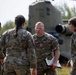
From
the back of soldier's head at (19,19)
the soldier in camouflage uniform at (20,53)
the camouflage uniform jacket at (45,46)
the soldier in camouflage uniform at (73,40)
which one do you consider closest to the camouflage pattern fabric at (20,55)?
the soldier in camouflage uniform at (20,53)

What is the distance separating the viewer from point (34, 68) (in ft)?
22.4

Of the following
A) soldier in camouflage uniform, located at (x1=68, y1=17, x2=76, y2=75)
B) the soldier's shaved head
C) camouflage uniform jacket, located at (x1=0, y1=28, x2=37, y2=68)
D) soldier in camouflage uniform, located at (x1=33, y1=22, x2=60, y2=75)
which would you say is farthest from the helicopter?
camouflage uniform jacket, located at (x1=0, y1=28, x2=37, y2=68)

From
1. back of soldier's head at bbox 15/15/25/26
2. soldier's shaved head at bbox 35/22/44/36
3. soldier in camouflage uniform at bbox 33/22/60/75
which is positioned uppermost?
back of soldier's head at bbox 15/15/25/26

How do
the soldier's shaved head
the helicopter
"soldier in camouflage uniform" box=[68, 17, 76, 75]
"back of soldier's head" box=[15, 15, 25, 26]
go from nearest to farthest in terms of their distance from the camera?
"back of soldier's head" box=[15, 15, 25, 26]
"soldier in camouflage uniform" box=[68, 17, 76, 75]
the soldier's shaved head
the helicopter

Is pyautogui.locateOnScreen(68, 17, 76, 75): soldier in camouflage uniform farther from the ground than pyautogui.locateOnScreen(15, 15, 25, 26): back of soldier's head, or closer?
closer

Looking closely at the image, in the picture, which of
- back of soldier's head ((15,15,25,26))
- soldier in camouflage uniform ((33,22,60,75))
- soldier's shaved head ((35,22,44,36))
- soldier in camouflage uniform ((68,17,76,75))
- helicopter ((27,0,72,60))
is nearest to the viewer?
back of soldier's head ((15,15,25,26))

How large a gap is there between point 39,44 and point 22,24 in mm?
Result: 2026

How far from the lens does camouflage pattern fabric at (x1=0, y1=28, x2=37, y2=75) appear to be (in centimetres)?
689

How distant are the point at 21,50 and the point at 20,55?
91 mm

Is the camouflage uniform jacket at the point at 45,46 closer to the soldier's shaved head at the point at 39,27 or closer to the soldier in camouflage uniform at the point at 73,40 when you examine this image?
the soldier's shaved head at the point at 39,27

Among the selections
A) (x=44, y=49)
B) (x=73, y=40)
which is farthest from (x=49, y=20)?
(x=73, y=40)

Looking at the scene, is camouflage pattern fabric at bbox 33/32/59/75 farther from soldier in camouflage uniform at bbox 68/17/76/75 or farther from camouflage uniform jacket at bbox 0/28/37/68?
camouflage uniform jacket at bbox 0/28/37/68

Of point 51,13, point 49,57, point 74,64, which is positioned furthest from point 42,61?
point 51,13

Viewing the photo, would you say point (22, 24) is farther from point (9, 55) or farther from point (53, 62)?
point (53, 62)
